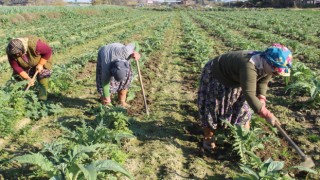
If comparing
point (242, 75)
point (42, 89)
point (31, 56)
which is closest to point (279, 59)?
point (242, 75)

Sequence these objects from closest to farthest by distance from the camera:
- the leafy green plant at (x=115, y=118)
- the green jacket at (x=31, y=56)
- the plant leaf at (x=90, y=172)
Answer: the plant leaf at (x=90, y=172) → the leafy green plant at (x=115, y=118) → the green jacket at (x=31, y=56)

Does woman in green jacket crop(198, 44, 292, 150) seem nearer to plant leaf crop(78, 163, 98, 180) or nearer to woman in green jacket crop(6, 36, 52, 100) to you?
plant leaf crop(78, 163, 98, 180)

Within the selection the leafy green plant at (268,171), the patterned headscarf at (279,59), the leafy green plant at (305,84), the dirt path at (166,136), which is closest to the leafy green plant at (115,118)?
the dirt path at (166,136)

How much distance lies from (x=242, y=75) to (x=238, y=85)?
49cm

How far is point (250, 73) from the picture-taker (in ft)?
A: 11.0

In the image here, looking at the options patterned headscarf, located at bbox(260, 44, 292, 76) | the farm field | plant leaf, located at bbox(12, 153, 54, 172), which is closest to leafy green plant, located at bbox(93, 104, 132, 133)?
the farm field

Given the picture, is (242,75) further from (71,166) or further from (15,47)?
(15,47)

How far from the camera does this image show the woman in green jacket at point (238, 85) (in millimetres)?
3246

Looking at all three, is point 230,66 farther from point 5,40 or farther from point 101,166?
point 5,40

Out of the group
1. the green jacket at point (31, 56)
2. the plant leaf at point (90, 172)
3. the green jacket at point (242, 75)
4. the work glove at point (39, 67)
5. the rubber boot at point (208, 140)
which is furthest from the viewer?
the work glove at point (39, 67)

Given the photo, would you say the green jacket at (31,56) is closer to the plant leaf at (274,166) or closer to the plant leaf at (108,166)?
the plant leaf at (108,166)

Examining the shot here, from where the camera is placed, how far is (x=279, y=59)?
3.16 meters

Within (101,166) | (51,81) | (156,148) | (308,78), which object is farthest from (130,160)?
(308,78)

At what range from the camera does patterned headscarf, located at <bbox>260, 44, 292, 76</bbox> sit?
315 cm
